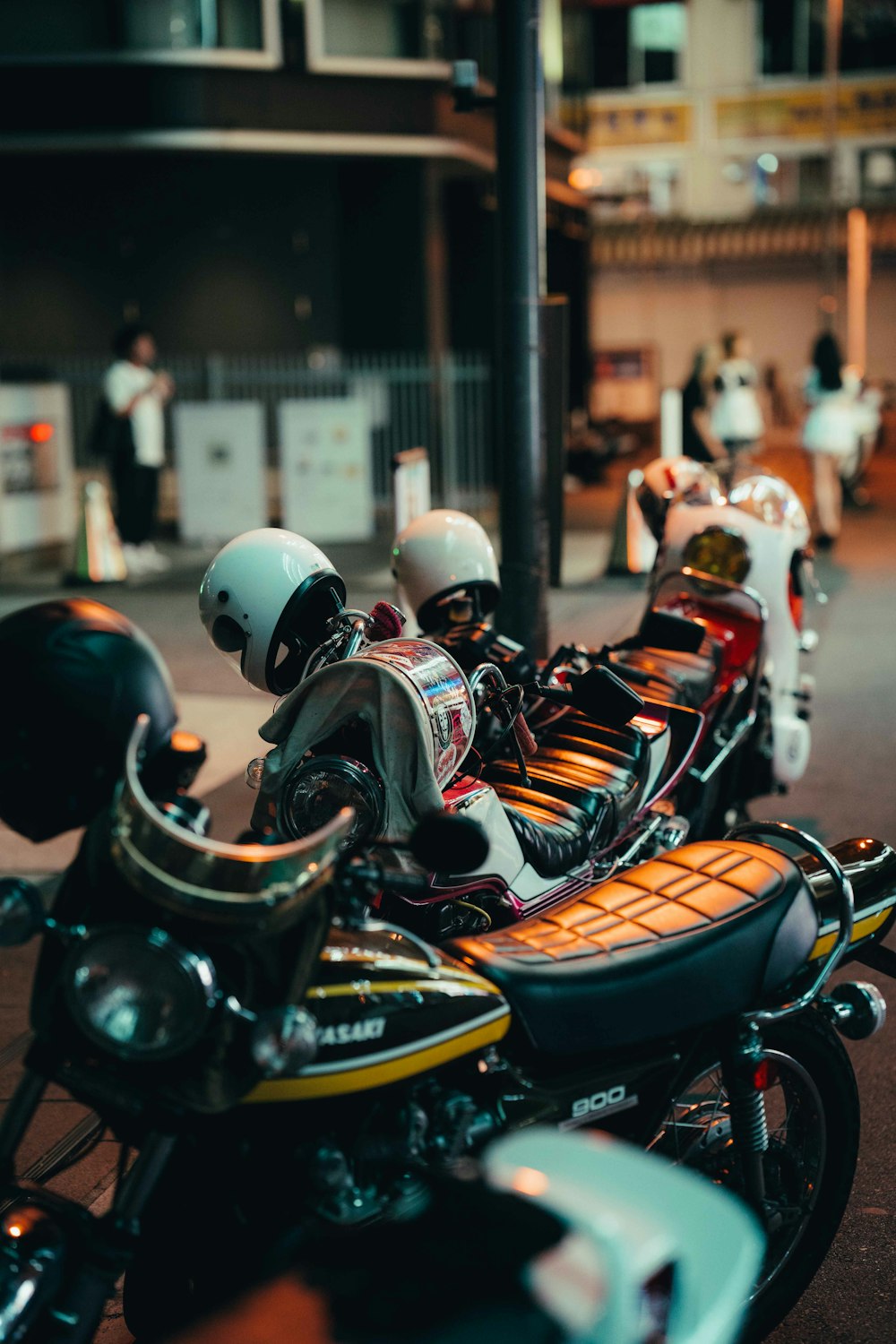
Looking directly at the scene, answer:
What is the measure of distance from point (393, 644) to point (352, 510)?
39.8 ft

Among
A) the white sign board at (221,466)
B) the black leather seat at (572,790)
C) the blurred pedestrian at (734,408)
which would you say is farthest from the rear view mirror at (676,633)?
the blurred pedestrian at (734,408)

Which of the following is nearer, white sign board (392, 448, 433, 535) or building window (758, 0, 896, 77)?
white sign board (392, 448, 433, 535)

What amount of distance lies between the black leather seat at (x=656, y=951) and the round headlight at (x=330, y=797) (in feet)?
1.94

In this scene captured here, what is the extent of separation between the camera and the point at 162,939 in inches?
82.5

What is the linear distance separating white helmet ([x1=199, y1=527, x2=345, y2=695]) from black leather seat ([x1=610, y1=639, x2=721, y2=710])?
4.00 feet

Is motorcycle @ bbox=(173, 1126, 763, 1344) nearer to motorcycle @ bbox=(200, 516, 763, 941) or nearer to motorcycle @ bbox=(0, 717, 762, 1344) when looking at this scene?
motorcycle @ bbox=(0, 717, 762, 1344)

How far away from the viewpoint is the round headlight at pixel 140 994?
2.10m

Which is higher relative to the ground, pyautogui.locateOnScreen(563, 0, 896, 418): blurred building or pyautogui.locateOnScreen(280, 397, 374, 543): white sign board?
pyautogui.locateOnScreen(563, 0, 896, 418): blurred building

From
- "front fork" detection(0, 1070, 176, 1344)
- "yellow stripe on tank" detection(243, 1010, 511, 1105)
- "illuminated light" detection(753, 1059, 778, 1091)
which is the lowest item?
"illuminated light" detection(753, 1059, 778, 1091)

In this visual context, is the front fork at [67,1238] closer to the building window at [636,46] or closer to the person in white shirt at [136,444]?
the person in white shirt at [136,444]

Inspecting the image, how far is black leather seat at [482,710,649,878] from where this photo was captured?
3.95 m

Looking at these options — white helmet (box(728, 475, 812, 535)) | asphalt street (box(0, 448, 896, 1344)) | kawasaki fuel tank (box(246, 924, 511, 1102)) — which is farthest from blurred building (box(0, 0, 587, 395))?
kawasaki fuel tank (box(246, 924, 511, 1102))

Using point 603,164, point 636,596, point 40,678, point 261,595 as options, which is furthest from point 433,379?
point 603,164

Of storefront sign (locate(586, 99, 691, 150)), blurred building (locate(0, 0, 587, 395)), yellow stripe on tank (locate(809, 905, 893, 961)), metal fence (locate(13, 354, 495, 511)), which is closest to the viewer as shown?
yellow stripe on tank (locate(809, 905, 893, 961))
